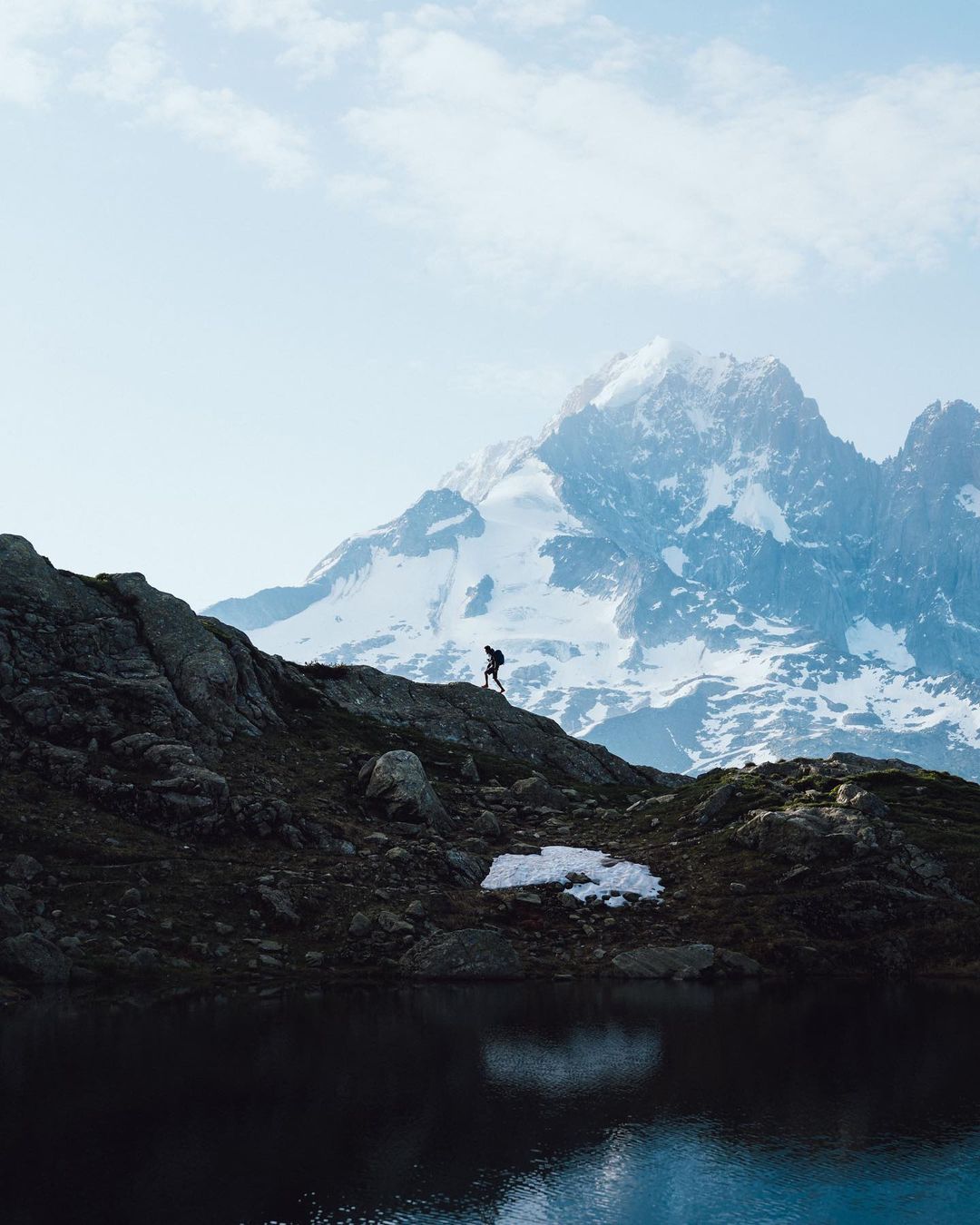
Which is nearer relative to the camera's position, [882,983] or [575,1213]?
[575,1213]

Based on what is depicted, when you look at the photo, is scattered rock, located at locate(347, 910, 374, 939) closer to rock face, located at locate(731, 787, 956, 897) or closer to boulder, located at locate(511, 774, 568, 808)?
rock face, located at locate(731, 787, 956, 897)

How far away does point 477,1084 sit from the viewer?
121 feet

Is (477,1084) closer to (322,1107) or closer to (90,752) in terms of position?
(322,1107)

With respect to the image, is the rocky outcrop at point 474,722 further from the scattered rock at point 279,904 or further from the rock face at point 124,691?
the scattered rock at point 279,904

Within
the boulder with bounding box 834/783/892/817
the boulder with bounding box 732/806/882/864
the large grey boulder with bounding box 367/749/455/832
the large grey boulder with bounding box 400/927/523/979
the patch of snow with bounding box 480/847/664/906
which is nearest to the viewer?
the large grey boulder with bounding box 400/927/523/979

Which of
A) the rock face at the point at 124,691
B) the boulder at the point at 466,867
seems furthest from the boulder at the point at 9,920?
the boulder at the point at 466,867

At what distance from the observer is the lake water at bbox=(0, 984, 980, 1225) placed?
27.5 m

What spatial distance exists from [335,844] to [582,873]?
585 inches

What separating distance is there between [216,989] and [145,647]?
33001 mm

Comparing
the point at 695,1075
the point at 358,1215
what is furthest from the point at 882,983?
the point at 358,1215

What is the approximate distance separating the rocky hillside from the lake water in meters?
6.06

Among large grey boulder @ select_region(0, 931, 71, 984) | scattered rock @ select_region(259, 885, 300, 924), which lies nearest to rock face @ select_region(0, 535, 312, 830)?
scattered rock @ select_region(259, 885, 300, 924)

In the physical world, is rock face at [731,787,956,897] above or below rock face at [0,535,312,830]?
below

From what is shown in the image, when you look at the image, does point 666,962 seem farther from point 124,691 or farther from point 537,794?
point 124,691
